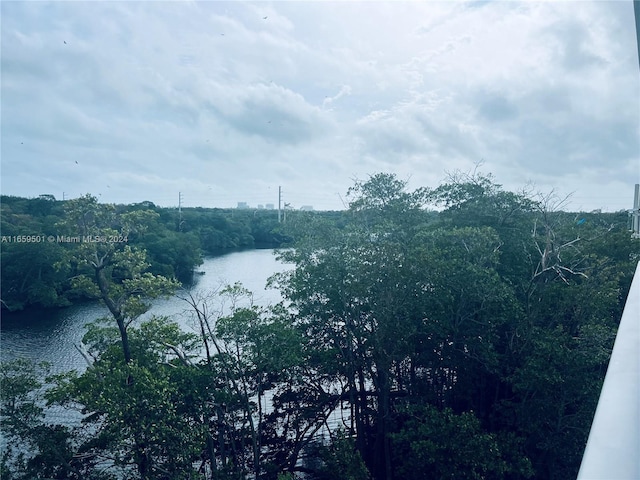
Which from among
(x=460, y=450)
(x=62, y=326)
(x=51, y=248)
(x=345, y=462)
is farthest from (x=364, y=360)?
(x=51, y=248)

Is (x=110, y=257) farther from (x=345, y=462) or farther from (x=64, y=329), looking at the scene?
(x=64, y=329)

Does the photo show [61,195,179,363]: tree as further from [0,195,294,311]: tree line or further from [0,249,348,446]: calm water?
Result: [0,249,348,446]: calm water

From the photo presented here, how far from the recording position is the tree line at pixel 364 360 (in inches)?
231

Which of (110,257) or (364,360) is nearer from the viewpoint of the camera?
(110,257)

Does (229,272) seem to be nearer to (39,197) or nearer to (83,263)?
(39,197)

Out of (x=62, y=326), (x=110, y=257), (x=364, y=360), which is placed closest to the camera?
(x=110, y=257)

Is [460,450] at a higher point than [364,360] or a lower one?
lower

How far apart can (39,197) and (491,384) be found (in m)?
25.6

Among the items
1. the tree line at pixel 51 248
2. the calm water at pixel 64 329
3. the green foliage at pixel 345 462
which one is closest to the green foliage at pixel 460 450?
the green foliage at pixel 345 462

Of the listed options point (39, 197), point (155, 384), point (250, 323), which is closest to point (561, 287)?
point (250, 323)

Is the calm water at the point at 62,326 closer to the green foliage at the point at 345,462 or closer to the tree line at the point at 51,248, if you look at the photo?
the tree line at the point at 51,248

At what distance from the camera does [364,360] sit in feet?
26.4

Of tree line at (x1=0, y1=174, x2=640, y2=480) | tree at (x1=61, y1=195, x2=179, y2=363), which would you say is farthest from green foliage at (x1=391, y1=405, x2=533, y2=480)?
tree at (x1=61, y1=195, x2=179, y2=363)

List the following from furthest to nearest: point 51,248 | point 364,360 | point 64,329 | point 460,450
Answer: point 51,248 → point 64,329 → point 364,360 → point 460,450
